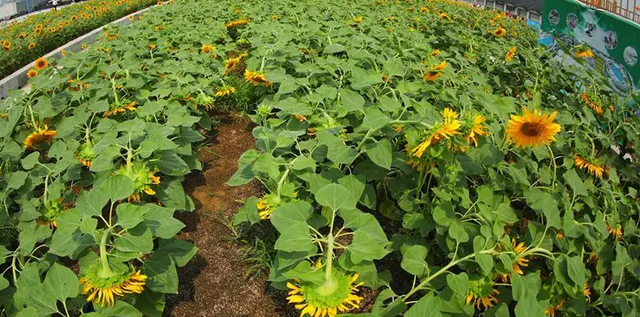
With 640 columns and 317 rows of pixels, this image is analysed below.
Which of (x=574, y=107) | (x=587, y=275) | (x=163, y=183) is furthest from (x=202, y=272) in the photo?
(x=574, y=107)

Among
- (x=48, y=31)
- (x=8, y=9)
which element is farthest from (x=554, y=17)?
(x=8, y=9)

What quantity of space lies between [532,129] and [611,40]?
15.3ft

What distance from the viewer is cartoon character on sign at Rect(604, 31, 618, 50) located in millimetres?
5262

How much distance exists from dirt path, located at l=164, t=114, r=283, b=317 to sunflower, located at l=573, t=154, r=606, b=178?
1.44 m

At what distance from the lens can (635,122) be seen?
255 centimetres

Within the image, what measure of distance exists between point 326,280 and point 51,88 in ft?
7.58

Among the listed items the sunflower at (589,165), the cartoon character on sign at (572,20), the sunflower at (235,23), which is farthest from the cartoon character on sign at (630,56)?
the sunflower at (235,23)

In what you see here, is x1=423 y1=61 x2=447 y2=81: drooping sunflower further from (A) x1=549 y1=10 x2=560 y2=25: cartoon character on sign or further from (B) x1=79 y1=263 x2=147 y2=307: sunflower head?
(A) x1=549 y1=10 x2=560 y2=25: cartoon character on sign

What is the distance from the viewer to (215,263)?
1.90 metres

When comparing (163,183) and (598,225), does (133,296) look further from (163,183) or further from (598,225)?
(598,225)

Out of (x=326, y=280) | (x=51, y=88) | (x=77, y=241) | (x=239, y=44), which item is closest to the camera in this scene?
(x=326, y=280)

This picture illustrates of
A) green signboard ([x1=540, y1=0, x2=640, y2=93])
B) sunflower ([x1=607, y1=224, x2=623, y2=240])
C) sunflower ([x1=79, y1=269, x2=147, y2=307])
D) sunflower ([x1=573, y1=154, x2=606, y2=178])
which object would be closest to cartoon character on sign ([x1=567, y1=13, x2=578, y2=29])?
green signboard ([x1=540, y1=0, x2=640, y2=93])

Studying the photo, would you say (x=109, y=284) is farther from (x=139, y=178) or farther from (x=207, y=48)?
(x=207, y=48)

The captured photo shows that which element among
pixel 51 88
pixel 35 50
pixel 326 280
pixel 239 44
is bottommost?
pixel 35 50
